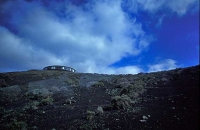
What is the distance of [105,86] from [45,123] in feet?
39.6

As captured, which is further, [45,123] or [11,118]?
[11,118]

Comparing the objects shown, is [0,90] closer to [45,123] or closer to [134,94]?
[45,123]

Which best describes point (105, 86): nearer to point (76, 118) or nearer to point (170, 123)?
point (76, 118)

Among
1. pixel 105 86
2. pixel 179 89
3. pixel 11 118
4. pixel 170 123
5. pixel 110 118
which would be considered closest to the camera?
pixel 170 123

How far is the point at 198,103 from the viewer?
13883 millimetres

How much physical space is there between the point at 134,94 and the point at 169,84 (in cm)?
510

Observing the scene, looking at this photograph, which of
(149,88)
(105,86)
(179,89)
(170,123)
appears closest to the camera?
(170,123)

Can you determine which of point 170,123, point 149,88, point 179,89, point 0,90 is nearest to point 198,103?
point 170,123

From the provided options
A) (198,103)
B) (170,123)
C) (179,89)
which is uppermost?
(179,89)

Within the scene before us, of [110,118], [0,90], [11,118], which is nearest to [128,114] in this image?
[110,118]

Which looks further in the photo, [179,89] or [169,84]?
[169,84]

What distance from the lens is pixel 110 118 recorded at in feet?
44.5

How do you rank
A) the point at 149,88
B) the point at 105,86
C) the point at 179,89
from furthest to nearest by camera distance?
the point at 105,86 < the point at 149,88 < the point at 179,89

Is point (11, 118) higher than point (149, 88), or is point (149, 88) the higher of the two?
point (149, 88)
